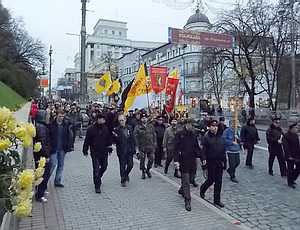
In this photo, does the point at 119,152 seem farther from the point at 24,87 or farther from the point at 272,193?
the point at 24,87

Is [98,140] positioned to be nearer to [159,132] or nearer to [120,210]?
[120,210]

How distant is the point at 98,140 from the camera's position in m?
8.59

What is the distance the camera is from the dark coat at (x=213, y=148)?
7629 mm

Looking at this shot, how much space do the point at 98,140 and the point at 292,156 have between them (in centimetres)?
452

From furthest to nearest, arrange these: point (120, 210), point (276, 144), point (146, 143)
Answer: point (276, 144) < point (146, 143) < point (120, 210)

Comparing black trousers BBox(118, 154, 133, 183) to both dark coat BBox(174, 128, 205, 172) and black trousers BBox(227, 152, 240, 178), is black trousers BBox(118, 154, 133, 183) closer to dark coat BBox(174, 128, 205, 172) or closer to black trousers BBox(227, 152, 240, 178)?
dark coat BBox(174, 128, 205, 172)

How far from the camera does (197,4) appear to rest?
751 centimetres

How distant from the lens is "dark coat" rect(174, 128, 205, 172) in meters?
7.69

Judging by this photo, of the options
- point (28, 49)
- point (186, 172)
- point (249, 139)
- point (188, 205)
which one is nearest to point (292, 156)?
point (249, 139)

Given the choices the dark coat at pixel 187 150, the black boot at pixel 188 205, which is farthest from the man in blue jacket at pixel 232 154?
the black boot at pixel 188 205

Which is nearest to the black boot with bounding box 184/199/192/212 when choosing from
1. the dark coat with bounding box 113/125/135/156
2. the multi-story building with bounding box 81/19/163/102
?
the dark coat with bounding box 113/125/135/156

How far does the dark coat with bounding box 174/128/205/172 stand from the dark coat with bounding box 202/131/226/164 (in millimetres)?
140

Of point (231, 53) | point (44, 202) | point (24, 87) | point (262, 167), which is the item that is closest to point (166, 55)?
point (24, 87)

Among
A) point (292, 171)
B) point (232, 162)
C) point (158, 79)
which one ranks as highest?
point (158, 79)
